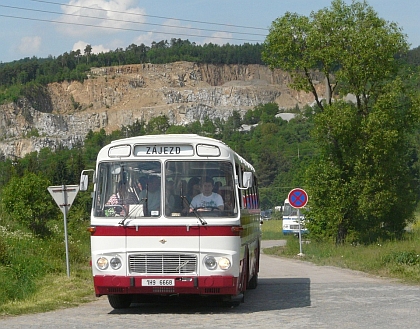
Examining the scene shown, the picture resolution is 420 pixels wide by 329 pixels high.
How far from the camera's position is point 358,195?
1355 inches

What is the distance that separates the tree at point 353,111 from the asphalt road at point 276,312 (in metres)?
16.6

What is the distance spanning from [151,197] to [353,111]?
2249 centimetres

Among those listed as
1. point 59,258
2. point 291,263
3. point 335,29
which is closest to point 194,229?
point 59,258

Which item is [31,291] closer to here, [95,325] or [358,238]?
[95,325]

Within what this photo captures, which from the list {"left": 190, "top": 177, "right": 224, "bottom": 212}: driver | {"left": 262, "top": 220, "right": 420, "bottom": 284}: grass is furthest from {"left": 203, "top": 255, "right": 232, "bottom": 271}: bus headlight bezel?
{"left": 262, "top": 220, "right": 420, "bottom": 284}: grass

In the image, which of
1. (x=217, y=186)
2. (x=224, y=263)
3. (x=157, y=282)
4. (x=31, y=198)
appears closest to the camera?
(x=157, y=282)

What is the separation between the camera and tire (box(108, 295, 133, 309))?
522 inches

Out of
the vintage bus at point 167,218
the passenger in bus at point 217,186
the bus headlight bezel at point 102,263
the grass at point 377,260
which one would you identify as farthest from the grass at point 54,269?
the passenger in bus at point 217,186

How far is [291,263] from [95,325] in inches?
629

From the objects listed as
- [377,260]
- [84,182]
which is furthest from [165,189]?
[377,260]

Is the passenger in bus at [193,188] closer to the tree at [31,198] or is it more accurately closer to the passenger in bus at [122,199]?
the passenger in bus at [122,199]

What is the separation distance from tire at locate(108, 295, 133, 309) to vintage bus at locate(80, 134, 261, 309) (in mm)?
96

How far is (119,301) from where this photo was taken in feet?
43.9

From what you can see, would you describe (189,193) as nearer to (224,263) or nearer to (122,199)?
(122,199)
